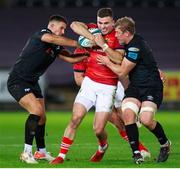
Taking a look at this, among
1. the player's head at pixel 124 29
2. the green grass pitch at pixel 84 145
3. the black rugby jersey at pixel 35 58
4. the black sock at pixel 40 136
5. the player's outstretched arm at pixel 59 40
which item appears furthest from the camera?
the black sock at pixel 40 136

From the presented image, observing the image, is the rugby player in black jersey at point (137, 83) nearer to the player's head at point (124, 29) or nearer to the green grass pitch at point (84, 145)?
the player's head at point (124, 29)

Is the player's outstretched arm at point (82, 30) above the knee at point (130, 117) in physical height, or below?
above

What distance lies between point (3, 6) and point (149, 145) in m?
22.0

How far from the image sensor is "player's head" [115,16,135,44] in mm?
10492

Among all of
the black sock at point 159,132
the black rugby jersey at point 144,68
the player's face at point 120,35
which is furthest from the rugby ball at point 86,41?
the black sock at point 159,132

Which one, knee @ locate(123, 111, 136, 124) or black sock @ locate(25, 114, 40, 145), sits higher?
knee @ locate(123, 111, 136, 124)

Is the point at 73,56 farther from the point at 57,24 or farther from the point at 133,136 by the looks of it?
the point at 133,136

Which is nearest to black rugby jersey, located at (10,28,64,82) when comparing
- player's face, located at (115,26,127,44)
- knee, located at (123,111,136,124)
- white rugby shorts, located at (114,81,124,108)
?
player's face, located at (115,26,127,44)

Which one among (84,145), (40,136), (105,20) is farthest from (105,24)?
(84,145)

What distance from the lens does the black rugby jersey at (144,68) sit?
10.7 m

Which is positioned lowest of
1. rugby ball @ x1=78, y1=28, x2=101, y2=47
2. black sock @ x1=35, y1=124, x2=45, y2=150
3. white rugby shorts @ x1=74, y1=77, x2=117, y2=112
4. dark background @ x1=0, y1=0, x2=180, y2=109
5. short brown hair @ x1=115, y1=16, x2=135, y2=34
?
dark background @ x1=0, y1=0, x2=180, y2=109

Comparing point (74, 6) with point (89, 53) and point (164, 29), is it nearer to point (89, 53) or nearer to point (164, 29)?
point (164, 29)

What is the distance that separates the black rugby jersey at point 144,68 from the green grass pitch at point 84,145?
3.80ft

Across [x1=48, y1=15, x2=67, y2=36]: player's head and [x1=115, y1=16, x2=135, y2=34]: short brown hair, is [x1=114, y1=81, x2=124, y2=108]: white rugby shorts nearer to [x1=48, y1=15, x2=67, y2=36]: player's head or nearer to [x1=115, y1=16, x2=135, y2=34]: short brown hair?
[x1=48, y1=15, x2=67, y2=36]: player's head
